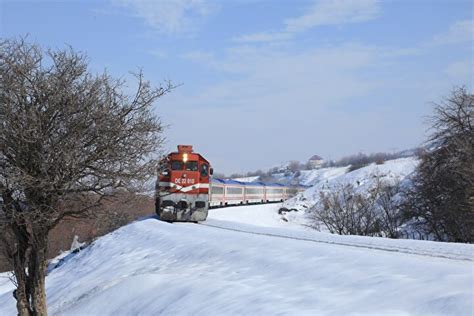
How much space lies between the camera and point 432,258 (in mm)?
11023

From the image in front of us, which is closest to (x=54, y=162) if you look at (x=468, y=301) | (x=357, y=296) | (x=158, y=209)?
(x=357, y=296)

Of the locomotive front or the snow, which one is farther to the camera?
the snow

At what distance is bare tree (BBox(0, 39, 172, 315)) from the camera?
13.5 metres

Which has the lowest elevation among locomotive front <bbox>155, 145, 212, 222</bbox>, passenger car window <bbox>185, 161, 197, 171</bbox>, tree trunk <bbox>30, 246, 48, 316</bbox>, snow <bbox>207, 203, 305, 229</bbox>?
tree trunk <bbox>30, 246, 48, 316</bbox>

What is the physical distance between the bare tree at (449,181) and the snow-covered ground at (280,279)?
8.83 m

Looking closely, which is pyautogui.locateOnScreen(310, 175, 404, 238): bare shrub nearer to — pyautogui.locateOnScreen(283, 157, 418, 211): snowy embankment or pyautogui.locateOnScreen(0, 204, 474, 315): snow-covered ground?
pyautogui.locateOnScreen(283, 157, 418, 211): snowy embankment

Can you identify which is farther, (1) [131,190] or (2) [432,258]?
(1) [131,190]

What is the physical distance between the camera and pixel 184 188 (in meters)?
26.9

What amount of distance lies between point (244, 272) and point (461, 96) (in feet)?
55.2

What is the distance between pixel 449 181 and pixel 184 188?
43.8 ft

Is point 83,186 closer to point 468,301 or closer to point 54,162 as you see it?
point 54,162

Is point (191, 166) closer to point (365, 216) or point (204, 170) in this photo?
point (204, 170)

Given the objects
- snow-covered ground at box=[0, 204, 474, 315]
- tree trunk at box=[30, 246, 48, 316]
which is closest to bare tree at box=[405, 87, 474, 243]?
snow-covered ground at box=[0, 204, 474, 315]

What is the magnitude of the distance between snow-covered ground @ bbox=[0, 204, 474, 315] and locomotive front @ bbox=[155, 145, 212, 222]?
231 inches
